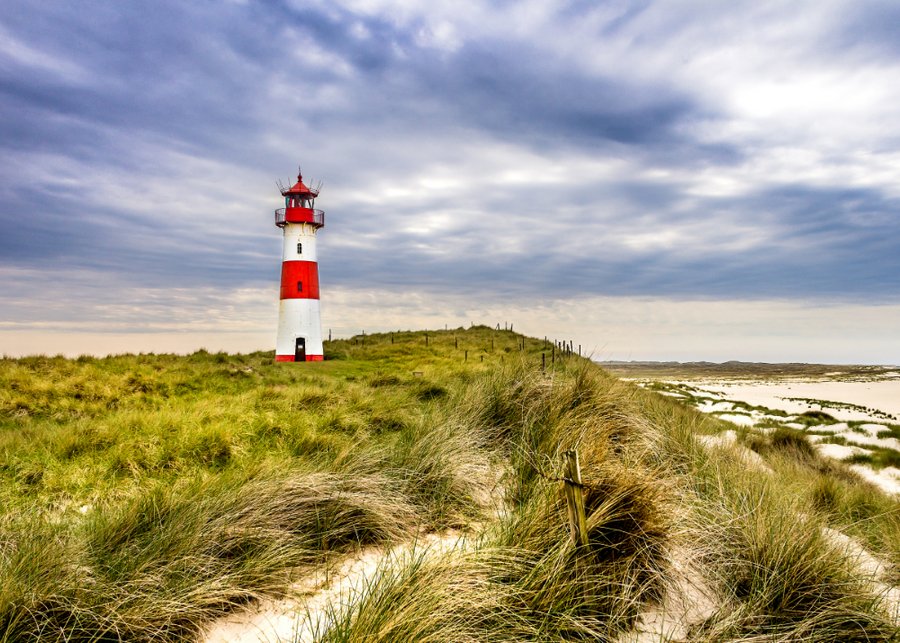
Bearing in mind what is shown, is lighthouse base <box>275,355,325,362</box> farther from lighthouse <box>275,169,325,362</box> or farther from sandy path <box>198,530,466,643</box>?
sandy path <box>198,530,466,643</box>

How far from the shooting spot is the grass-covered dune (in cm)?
294

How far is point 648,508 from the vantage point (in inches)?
147

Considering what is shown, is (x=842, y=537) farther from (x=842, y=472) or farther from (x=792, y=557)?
(x=842, y=472)

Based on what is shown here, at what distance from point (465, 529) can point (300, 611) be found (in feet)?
5.05

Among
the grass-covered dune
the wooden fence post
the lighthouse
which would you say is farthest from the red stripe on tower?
the wooden fence post

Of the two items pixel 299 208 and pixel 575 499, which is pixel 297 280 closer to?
pixel 299 208

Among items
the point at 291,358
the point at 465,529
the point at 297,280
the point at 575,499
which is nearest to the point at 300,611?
the point at 465,529

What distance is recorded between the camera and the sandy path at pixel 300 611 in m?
3.02

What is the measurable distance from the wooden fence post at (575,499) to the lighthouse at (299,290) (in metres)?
25.0

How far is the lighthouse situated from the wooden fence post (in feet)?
82.1

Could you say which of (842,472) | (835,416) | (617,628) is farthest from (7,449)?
(835,416)

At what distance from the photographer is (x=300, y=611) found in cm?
327

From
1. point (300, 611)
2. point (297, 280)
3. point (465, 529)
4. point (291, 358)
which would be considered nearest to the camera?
point (300, 611)

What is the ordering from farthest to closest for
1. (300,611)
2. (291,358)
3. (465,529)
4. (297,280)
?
1. (297,280)
2. (291,358)
3. (465,529)
4. (300,611)
